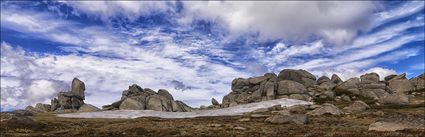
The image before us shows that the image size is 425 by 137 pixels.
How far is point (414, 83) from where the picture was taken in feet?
476

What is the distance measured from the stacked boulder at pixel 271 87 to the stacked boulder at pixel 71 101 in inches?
1787

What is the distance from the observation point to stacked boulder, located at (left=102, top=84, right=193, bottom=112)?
391ft

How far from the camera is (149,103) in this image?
12112 cm

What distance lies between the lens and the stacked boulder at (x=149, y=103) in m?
119

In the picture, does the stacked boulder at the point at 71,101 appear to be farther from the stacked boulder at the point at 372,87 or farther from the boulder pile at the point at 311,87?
the stacked boulder at the point at 372,87

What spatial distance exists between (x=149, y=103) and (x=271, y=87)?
39.5 meters

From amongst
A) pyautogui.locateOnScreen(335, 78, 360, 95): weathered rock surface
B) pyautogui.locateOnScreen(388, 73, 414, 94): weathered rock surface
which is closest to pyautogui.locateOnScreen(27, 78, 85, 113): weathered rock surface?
pyautogui.locateOnScreen(335, 78, 360, 95): weathered rock surface

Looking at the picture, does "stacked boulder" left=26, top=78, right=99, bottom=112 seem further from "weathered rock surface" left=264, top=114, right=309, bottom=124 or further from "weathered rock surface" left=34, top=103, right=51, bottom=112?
"weathered rock surface" left=264, top=114, right=309, bottom=124

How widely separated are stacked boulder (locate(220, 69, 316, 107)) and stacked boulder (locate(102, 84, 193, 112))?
1639 centimetres

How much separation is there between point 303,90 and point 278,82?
33.1 feet

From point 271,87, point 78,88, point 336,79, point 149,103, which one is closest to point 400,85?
point 336,79

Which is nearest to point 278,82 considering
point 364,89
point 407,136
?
point 364,89

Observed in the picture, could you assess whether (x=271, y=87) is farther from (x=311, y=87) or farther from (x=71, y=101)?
(x=71, y=101)

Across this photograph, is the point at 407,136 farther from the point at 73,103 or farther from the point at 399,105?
the point at 73,103
